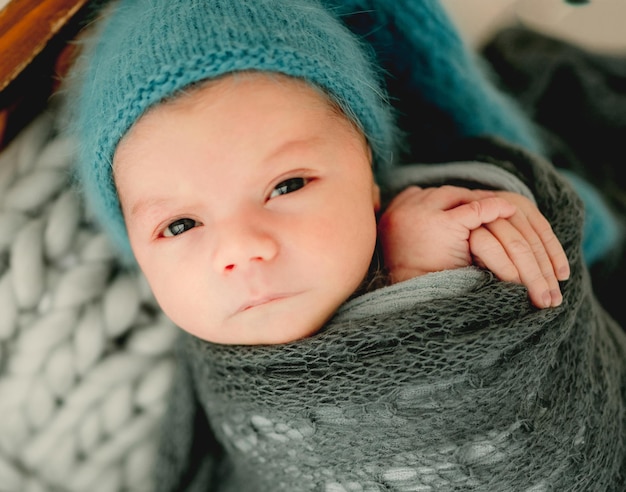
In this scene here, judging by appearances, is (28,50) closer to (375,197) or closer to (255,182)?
(255,182)

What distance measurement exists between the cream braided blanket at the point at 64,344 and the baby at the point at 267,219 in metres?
0.14

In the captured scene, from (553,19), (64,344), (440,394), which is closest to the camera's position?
(440,394)

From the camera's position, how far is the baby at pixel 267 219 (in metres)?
0.68

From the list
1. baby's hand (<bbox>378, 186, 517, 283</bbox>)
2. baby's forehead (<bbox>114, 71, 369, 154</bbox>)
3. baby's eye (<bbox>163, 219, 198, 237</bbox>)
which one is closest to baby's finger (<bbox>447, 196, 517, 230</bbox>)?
baby's hand (<bbox>378, 186, 517, 283</bbox>)

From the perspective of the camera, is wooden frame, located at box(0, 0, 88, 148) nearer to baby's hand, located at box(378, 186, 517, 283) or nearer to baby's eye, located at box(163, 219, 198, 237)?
baby's eye, located at box(163, 219, 198, 237)

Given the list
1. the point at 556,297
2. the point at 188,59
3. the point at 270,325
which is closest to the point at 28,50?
the point at 188,59

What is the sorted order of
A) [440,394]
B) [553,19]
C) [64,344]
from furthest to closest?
[553,19]
[64,344]
[440,394]

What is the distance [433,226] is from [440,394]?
0.70 ft

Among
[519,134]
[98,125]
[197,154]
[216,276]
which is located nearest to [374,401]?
[216,276]

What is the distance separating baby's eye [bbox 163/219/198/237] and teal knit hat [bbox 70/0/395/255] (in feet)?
0.36

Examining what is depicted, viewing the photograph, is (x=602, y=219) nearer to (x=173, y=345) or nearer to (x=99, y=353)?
(x=173, y=345)

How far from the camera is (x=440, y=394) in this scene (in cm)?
A: 66

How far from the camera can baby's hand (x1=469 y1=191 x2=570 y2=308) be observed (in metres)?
0.69

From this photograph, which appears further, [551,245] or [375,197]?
[375,197]
